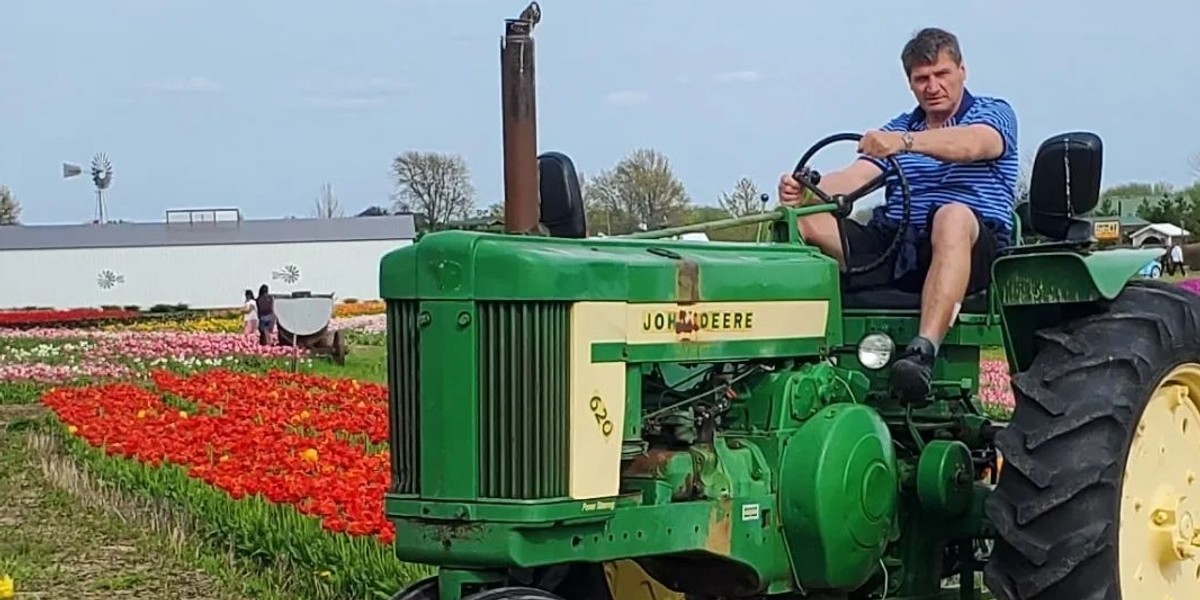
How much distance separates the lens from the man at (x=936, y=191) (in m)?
5.07

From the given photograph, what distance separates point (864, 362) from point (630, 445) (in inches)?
40.4

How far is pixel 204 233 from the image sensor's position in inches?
2746

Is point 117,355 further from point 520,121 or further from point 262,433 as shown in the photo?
point 520,121

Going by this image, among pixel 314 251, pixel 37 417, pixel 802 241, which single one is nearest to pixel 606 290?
pixel 802 241

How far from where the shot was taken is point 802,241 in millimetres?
5125

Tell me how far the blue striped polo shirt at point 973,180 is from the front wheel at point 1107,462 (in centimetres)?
54

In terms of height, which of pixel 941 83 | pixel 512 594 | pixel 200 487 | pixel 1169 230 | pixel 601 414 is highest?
pixel 1169 230

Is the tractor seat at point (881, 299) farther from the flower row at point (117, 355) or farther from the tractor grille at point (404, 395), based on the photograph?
the flower row at point (117, 355)

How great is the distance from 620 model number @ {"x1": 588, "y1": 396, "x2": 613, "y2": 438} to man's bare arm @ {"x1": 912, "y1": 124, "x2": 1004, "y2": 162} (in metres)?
1.51

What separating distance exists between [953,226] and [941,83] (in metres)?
0.67

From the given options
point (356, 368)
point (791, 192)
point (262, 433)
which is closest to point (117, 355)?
point (356, 368)

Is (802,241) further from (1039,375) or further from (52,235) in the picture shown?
(52,235)

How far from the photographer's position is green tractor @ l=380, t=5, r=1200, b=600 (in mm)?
3961

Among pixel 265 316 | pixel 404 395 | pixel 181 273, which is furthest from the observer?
pixel 181 273
